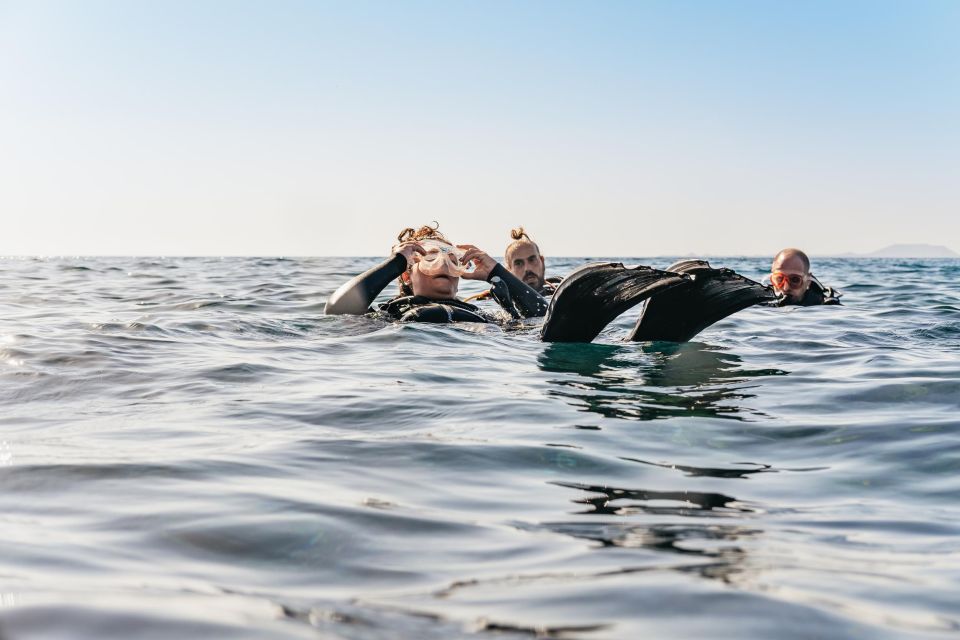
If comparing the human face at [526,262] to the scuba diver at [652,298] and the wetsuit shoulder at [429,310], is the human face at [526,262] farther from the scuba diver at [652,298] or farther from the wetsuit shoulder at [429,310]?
the scuba diver at [652,298]

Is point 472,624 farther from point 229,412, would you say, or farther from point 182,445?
point 229,412

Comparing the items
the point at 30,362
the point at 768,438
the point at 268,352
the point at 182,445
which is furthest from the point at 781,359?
the point at 30,362

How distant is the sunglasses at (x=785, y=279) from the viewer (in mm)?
11305

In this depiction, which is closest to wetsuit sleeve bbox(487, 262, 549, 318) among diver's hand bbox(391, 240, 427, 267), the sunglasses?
diver's hand bbox(391, 240, 427, 267)

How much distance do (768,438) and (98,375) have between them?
13.4 ft

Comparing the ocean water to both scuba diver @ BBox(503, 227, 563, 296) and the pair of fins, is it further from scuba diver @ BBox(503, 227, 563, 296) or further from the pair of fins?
scuba diver @ BBox(503, 227, 563, 296)

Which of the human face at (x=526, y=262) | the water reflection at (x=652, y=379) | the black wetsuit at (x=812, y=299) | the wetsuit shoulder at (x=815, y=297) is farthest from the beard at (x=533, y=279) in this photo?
the wetsuit shoulder at (x=815, y=297)

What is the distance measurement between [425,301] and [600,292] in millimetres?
2816

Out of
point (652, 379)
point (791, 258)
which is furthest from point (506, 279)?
point (791, 258)

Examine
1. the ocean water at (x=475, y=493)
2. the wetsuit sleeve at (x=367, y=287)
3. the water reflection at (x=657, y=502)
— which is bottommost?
the water reflection at (x=657, y=502)

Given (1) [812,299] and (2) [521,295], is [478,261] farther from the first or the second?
(1) [812,299]

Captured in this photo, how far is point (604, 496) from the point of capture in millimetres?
3150

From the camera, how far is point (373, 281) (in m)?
8.82

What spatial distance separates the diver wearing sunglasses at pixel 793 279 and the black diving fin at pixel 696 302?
4802mm
